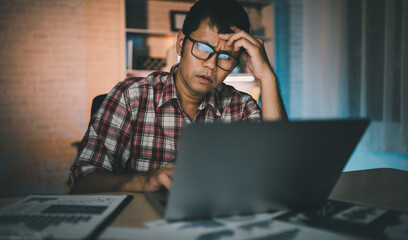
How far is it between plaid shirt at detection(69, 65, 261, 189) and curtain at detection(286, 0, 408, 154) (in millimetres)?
1542

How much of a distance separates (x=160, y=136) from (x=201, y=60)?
0.33 metres

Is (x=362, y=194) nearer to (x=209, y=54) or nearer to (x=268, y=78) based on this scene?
(x=268, y=78)

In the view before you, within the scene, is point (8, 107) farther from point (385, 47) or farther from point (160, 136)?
point (385, 47)

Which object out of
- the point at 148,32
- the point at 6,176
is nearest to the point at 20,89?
the point at 6,176

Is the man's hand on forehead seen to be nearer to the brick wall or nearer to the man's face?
the man's face

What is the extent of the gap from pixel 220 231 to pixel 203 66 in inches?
30.6

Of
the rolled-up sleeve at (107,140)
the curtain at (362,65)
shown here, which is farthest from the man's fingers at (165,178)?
the curtain at (362,65)

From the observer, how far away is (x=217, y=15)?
1252mm

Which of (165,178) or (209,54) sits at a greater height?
(209,54)

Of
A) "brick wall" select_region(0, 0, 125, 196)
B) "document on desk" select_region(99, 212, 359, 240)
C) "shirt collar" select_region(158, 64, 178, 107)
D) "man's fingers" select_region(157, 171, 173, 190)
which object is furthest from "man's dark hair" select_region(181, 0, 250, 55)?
"brick wall" select_region(0, 0, 125, 196)

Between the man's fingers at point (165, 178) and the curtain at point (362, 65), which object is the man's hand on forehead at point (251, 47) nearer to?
the man's fingers at point (165, 178)

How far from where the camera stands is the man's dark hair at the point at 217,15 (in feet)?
4.10

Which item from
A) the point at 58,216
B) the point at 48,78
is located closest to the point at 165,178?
the point at 58,216

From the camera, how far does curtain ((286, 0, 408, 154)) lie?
2412mm
